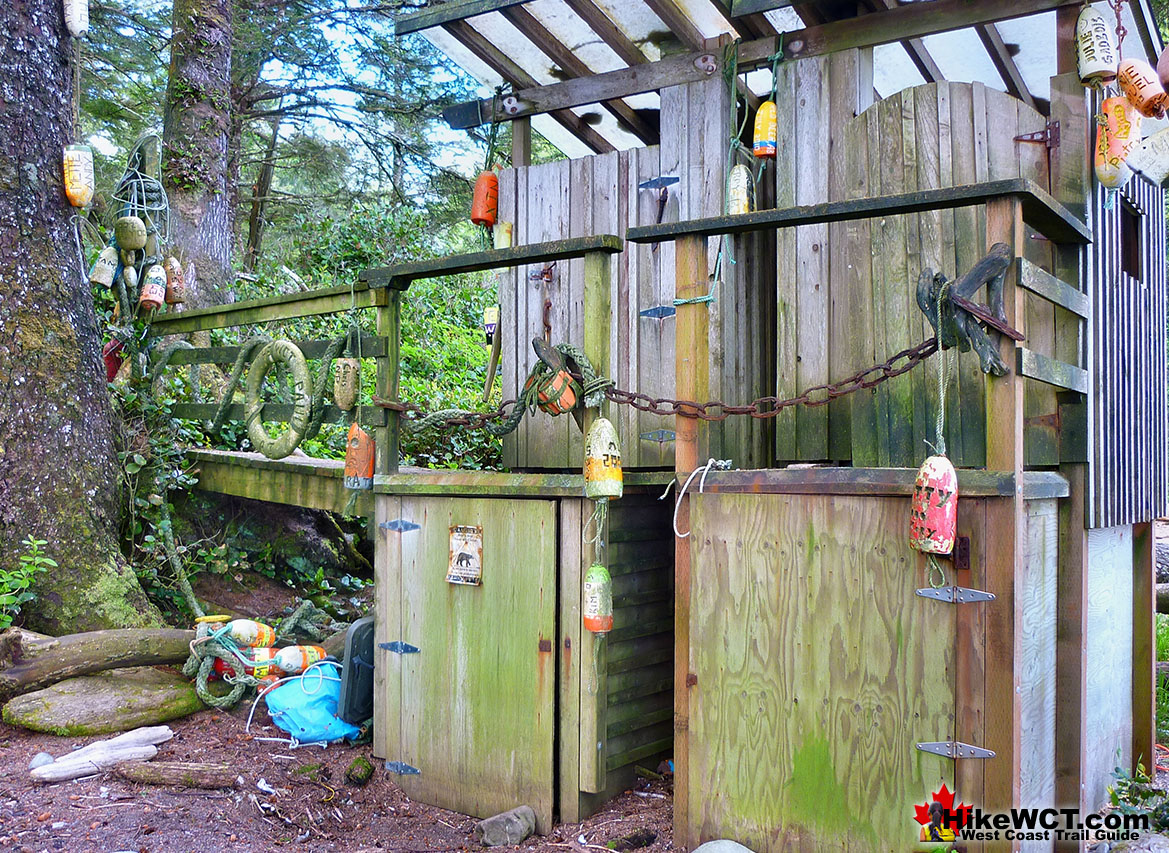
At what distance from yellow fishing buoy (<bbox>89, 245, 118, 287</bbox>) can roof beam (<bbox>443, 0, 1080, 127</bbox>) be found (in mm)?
2620

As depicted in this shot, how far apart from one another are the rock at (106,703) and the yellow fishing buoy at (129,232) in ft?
10.3

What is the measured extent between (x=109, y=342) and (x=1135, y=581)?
257 inches

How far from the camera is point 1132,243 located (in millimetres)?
4707

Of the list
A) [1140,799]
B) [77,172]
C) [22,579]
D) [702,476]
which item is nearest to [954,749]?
[702,476]

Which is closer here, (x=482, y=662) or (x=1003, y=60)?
(x=482, y=662)

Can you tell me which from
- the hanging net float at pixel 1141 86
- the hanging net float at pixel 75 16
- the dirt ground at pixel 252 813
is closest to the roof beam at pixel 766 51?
the hanging net float at pixel 1141 86

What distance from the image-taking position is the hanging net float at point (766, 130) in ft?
15.0

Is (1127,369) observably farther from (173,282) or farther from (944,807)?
(173,282)

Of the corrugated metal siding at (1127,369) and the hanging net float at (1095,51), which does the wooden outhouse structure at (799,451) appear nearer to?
the corrugated metal siding at (1127,369)

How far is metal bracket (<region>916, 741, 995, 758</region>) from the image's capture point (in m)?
2.96

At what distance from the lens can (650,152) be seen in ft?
16.8

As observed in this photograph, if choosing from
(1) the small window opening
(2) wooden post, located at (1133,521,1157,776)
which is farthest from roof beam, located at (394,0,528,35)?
(2) wooden post, located at (1133,521,1157,776)

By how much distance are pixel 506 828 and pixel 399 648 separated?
1047 millimetres

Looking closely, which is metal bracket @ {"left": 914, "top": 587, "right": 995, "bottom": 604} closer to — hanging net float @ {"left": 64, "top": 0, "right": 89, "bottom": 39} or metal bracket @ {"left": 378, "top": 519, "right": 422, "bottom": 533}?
metal bracket @ {"left": 378, "top": 519, "right": 422, "bottom": 533}
